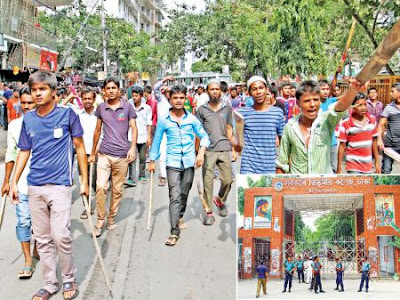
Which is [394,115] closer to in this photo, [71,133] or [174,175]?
[174,175]

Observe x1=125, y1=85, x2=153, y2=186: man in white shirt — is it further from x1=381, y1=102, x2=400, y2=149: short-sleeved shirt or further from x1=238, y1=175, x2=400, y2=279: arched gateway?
x1=238, y1=175, x2=400, y2=279: arched gateway

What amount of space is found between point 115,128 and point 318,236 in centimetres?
391

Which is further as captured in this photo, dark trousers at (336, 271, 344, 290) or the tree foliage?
the tree foliage

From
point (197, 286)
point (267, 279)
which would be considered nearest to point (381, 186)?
point (267, 279)

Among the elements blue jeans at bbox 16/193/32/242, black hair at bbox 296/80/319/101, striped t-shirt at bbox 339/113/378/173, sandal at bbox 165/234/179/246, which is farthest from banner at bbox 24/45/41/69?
black hair at bbox 296/80/319/101

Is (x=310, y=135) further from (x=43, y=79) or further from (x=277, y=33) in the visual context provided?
(x=277, y=33)

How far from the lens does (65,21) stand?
126 ft

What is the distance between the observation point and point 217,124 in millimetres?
7371

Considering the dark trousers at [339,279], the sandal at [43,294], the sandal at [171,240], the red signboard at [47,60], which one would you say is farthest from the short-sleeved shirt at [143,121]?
the red signboard at [47,60]

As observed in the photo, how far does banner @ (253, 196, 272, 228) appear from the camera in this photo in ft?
11.3

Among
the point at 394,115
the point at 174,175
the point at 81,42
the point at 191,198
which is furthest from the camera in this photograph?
the point at 81,42

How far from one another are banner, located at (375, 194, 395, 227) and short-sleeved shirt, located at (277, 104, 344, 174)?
30.3 inches

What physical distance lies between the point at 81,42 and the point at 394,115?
3450cm

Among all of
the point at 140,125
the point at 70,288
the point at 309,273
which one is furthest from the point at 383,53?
the point at 140,125
